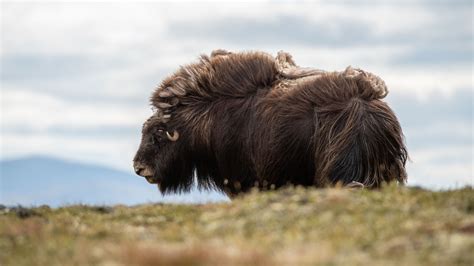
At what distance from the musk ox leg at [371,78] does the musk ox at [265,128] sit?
0.06 ft

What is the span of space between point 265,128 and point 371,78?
149 centimetres

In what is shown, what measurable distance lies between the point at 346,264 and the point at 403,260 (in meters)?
0.46

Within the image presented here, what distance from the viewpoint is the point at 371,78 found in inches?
573

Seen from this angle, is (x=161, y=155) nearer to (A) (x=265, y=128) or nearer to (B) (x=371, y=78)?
(A) (x=265, y=128)

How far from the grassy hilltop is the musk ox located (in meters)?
2.41

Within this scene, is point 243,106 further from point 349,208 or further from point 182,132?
point 349,208

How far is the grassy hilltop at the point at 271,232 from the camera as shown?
8125 mm

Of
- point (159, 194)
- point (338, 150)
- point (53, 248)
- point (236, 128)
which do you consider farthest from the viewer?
point (159, 194)

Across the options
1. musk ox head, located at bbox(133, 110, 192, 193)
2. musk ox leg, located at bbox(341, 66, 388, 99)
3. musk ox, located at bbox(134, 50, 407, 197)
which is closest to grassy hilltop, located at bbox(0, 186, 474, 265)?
musk ox, located at bbox(134, 50, 407, 197)

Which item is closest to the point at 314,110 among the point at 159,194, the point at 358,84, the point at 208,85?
the point at 358,84

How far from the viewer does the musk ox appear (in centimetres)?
1375

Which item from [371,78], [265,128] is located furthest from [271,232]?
[371,78]

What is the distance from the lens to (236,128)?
49.0 feet

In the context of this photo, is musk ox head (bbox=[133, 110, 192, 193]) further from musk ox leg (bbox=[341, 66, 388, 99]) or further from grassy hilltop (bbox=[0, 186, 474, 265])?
grassy hilltop (bbox=[0, 186, 474, 265])
